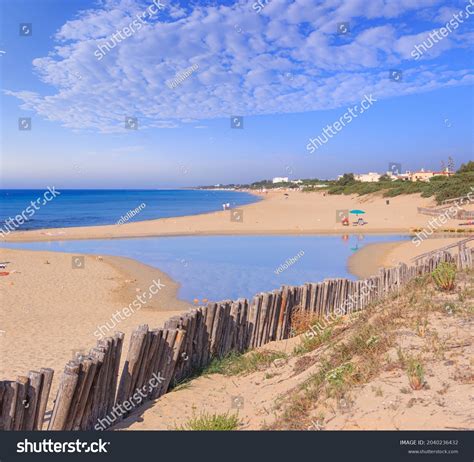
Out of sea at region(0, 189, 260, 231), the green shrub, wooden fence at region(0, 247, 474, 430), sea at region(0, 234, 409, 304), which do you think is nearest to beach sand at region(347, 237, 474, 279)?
sea at region(0, 234, 409, 304)

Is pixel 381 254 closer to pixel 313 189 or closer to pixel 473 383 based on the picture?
pixel 473 383

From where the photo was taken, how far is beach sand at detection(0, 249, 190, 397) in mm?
9586

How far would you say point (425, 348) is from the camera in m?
6.05

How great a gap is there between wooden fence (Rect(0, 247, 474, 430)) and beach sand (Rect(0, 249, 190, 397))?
2.02 metres

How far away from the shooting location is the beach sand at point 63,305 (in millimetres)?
9586

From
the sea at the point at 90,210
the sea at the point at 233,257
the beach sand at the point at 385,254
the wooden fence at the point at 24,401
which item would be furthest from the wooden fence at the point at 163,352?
the sea at the point at 90,210

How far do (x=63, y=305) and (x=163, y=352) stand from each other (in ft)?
27.9

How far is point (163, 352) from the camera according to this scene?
22.1ft

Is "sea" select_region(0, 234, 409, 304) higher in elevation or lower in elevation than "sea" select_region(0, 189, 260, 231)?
lower

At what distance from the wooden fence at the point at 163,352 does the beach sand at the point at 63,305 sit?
2024mm

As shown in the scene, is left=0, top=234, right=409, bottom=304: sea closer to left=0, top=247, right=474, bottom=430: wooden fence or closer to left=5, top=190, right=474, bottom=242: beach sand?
left=5, top=190, right=474, bottom=242: beach sand

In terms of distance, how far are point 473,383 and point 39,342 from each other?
28.7ft

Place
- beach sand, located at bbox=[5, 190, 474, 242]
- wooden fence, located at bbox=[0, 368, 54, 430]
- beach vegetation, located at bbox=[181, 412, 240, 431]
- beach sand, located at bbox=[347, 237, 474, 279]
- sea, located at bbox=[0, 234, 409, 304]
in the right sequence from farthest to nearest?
beach sand, located at bbox=[5, 190, 474, 242] → beach sand, located at bbox=[347, 237, 474, 279] → sea, located at bbox=[0, 234, 409, 304] → beach vegetation, located at bbox=[181, 412, 240, 431] → wooden fence, located at bbox=[0, 368, 54, 430]
